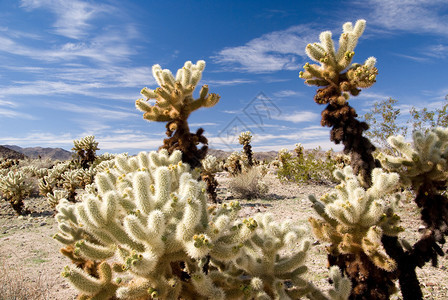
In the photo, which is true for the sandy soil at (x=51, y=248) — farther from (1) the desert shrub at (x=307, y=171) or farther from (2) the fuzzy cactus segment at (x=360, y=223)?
(2) the fuzzy cactus segment at (x=360, y=223)

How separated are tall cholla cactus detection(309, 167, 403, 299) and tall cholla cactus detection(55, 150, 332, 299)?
1.32ft

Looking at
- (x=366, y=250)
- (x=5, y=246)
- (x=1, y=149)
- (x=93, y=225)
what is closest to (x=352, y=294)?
(x=366, y=250)

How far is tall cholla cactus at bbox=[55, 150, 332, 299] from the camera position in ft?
6.82

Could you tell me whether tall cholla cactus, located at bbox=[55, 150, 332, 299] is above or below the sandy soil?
above

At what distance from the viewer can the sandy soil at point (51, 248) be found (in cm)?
423

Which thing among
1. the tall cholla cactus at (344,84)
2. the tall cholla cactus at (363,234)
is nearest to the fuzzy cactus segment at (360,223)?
the tall cholla cactus at (363,234)

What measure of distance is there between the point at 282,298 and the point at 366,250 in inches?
37.1

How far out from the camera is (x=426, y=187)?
11.9 feet

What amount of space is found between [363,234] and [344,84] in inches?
99.9

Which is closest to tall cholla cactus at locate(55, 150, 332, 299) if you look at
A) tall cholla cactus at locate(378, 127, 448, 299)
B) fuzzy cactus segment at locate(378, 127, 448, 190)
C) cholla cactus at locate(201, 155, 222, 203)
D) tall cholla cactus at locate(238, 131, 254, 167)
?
tall cholla cactus at locate(378, 127, 448, 299)

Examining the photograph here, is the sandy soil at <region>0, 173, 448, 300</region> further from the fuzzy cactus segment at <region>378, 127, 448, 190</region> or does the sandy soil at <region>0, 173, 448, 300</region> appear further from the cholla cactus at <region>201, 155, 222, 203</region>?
the fuzzy cactus segment at <region>378, 127, 448, 190</region>

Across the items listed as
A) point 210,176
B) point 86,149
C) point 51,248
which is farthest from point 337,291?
point 86,149

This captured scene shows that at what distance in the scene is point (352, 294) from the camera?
284 centimetres

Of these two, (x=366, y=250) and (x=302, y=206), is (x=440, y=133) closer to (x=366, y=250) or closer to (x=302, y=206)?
(x=366, y=250)
